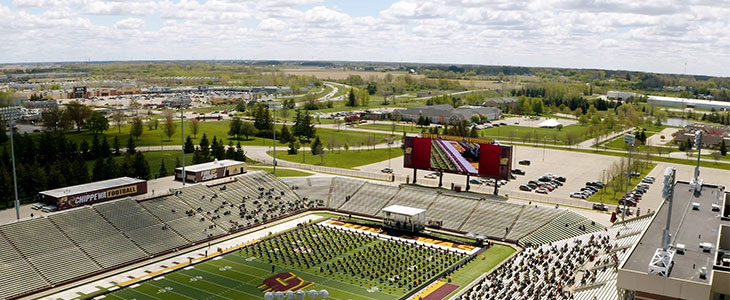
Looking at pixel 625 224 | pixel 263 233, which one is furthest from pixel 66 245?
pixel 625 224

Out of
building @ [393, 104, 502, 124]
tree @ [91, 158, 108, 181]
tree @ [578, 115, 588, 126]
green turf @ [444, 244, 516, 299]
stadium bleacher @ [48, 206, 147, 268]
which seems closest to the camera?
green turf @ [444, 244, 516, 299]

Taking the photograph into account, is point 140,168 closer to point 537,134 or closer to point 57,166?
point 57,166

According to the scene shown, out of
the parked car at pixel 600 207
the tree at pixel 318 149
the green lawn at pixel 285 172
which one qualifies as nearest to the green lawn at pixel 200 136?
the tree at pixel 318 149

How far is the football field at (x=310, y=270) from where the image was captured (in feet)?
144

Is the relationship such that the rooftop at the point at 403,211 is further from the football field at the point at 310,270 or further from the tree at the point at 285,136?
the tree at the point at 285,136

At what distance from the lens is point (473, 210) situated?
65.9 meters

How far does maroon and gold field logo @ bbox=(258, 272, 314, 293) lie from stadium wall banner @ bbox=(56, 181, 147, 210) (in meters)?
24.7

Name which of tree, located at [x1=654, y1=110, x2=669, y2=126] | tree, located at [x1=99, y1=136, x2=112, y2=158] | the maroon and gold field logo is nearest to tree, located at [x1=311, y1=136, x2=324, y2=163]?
tree, located at [x1=99, y1=136, x2=112, y2=158]

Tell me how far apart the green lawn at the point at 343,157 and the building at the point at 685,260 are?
6007 centimetres

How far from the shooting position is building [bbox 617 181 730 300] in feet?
90.7

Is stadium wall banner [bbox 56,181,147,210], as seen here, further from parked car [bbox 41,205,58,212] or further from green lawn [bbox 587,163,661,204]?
green lawn [bbox 587,163,661,204]

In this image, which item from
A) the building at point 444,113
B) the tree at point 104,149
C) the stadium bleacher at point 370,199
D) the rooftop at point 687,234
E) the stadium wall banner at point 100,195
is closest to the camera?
the rooftop at point 687,234

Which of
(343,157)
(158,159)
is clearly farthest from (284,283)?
(343,157)

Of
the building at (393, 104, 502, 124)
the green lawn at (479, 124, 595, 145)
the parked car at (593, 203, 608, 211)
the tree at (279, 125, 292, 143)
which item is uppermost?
the building at (393, 104, 502, 124)
